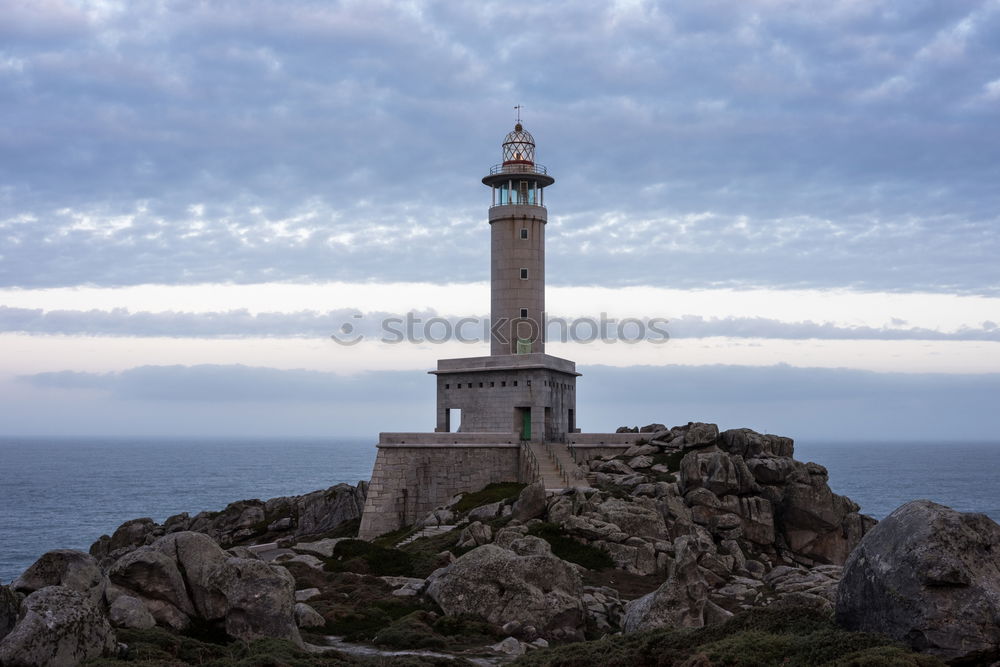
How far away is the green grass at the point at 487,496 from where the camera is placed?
43750 millimetres

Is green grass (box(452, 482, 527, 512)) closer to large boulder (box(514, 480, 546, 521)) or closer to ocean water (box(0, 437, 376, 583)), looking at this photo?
large boulder (box(514, 480, 546, 521))

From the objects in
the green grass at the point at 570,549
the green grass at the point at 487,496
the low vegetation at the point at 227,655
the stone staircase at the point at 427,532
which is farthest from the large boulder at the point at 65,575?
the green grass at the point at 487,496

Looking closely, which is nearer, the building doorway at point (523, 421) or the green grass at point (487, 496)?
the green grass at point (487, 496)

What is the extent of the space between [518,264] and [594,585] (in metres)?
27.0

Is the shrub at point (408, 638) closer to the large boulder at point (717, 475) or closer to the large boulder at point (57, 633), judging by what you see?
the large boulder at point (57, 633)

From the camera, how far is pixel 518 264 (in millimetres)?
55906

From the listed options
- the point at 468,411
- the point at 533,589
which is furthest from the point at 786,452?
the point at 533,589

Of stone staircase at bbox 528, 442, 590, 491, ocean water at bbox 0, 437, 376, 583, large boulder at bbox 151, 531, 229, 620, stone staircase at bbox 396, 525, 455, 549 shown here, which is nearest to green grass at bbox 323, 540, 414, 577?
stone staircase at bbox 396, 525, 455, 549

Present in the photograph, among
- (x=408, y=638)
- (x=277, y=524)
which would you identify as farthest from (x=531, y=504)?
(x=277, y=524)

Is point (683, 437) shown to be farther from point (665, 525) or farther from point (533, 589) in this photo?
point (533, 589)

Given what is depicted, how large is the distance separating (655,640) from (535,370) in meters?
31.8

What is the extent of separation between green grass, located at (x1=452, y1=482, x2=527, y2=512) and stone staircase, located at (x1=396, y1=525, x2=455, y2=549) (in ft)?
8.95

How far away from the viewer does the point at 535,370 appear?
5116cm

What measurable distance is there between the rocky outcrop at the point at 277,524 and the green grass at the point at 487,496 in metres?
9.49
